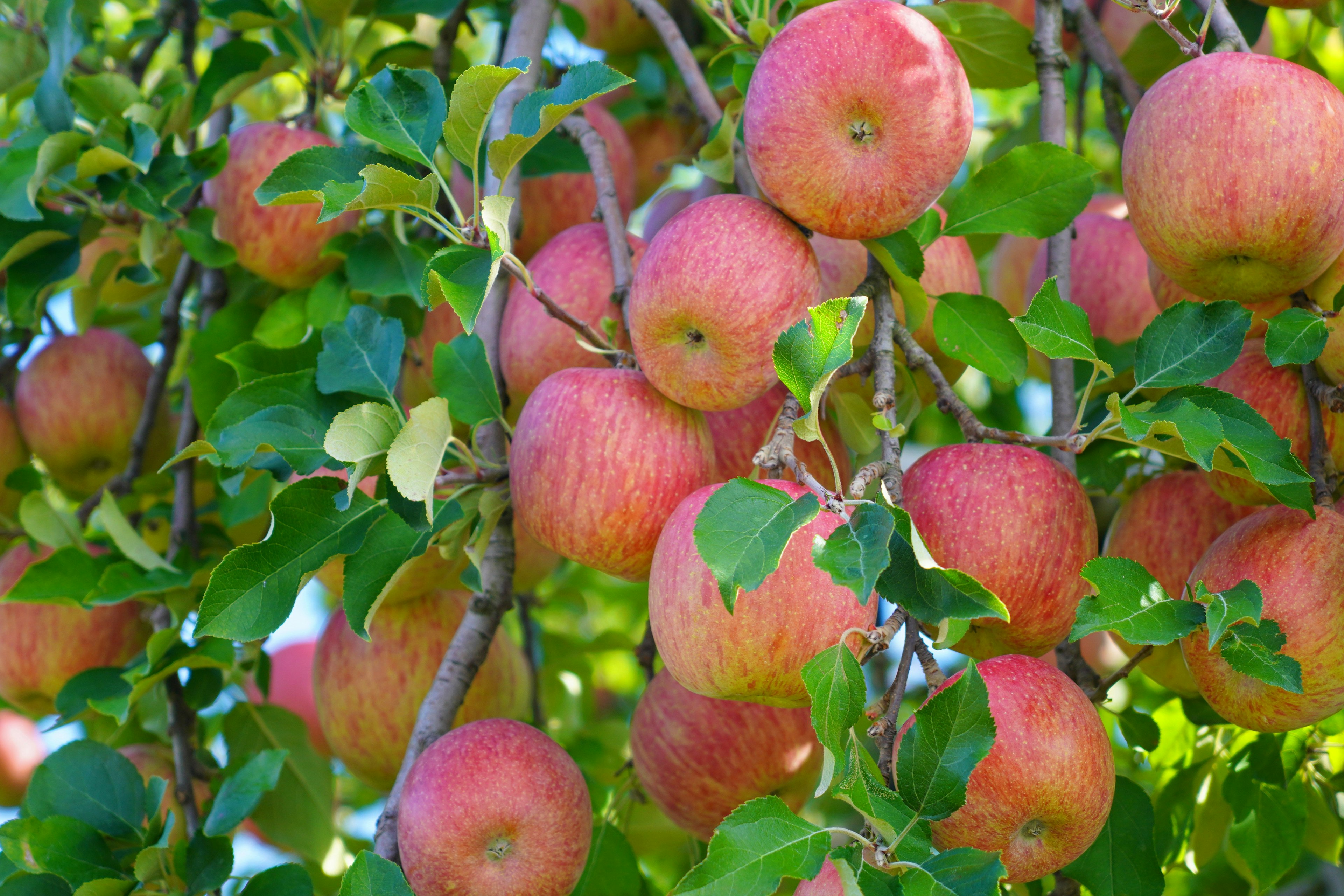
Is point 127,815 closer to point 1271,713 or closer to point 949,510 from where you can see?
point 949,510

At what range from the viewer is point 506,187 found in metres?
1.70

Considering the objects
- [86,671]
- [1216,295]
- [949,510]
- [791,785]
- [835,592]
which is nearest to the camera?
[835,592]

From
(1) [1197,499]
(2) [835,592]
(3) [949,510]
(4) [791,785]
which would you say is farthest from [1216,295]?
(4) [791,785]

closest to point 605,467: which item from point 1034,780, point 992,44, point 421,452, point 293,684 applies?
point 421,452

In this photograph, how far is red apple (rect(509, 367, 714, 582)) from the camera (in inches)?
46.1

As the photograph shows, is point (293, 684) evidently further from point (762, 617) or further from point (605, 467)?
point (762, 617)

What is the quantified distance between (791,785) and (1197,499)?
0.61 meters

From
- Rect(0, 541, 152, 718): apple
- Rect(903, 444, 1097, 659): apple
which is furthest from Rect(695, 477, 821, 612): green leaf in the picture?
Rect(0, 541, 152, 718): apple

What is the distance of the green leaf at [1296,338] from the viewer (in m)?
1.10

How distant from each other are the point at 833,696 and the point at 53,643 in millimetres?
1414

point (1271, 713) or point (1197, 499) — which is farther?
point (1197, 499)

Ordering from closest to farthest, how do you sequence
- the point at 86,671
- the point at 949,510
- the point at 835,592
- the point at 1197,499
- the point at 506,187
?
the point at 835,592
the point at 949,510
the point at 1197,499
the point at 86,671
the point at 506,187

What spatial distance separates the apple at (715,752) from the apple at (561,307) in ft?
1.37

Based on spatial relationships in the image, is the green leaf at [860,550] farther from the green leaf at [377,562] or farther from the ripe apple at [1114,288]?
the ripe apple at [1114,288]
